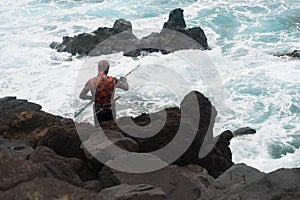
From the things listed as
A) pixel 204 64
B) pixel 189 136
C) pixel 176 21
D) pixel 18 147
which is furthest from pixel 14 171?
pixel 176 21

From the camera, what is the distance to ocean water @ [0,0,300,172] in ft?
37.9

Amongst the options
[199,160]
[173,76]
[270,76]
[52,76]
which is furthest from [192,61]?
[199,160]

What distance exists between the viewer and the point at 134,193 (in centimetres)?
417

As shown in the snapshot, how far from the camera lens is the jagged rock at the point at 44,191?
6.72 feet

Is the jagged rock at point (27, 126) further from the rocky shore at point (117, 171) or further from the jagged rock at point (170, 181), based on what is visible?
the jagged rock at point (170, 181)

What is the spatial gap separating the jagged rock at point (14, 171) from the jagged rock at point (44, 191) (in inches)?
5.2

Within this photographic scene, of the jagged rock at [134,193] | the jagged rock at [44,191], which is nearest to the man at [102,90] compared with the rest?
the jagged rock at [134,193]

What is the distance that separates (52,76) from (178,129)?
10.6 meters

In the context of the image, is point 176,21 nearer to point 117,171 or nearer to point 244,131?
point 244,131

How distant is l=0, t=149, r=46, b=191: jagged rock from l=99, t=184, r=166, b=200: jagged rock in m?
1.74

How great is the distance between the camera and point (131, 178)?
4.99 meters

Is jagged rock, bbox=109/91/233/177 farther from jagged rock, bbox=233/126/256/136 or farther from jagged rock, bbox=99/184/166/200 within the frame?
jagged rock, bbox=233/126/256/136

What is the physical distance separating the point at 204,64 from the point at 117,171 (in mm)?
12426

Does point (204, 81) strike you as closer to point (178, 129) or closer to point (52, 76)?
point (52, 76)
